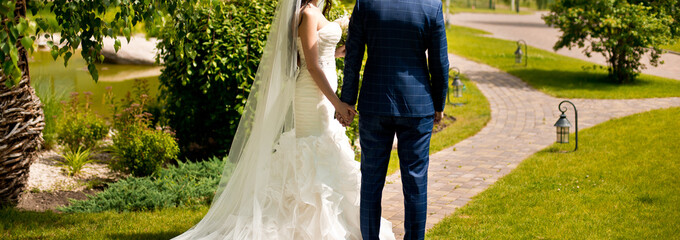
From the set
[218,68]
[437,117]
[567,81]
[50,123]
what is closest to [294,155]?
[437,117]

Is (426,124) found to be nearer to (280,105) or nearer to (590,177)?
(280,105)

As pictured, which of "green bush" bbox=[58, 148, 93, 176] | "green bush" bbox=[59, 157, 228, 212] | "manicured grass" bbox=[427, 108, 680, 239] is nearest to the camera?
"manicured grass" bbox=[427, 108, 680, 239]

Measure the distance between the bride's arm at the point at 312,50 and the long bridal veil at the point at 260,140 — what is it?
0.07 meters

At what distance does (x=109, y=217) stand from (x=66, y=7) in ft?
6.84

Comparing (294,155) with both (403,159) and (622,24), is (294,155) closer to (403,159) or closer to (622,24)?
(403,159)

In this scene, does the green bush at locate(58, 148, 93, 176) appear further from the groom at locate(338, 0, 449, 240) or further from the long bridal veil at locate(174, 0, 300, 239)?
the groom at locate(338, 0, 449, 240)

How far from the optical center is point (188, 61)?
6.48 metres

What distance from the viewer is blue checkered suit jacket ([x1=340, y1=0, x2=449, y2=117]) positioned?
369cm

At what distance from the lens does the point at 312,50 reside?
14.4 ft

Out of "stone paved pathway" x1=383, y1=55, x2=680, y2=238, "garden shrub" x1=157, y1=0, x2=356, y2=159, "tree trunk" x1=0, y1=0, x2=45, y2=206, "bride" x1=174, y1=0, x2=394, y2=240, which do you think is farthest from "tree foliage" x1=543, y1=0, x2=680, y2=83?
"tree trunk" x1=0, y1=0, x2=45, y2=206

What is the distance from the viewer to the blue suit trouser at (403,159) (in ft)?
12.6

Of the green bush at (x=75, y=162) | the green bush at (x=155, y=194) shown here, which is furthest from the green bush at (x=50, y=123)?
the green bush at (x=155, y=194)

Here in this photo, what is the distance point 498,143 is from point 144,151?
4.54 meters

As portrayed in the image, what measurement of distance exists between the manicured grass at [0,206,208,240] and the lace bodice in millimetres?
1647
